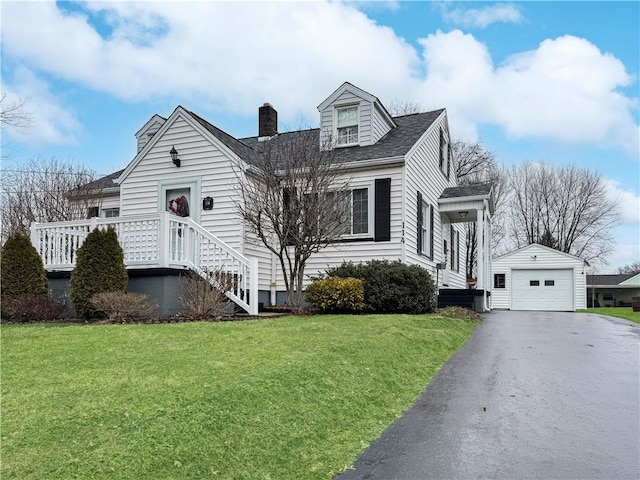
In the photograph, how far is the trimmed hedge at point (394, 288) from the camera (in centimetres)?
1135

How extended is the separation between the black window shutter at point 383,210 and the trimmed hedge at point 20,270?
8137 millimetres

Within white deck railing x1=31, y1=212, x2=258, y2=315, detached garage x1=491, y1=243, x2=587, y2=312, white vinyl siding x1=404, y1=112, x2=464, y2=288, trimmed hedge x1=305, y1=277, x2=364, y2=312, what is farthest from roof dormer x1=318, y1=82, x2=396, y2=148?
detached garage x1=491, y1=243, x2=587, y2=312

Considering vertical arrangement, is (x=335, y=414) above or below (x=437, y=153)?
below

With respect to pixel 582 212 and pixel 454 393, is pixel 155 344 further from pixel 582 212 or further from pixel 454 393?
pixel 582 212

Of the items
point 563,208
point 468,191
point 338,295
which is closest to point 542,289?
point 468,191

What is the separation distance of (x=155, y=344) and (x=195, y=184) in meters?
7.89

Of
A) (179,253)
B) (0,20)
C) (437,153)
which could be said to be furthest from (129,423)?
(437,153)

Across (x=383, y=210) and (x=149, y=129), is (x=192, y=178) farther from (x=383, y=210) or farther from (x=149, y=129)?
(x=149, y=129)

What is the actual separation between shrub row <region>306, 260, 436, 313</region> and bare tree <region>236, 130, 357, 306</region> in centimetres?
101

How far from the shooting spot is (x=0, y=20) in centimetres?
958

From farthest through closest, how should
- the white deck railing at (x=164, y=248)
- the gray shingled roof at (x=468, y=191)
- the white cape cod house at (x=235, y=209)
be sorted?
the gray shingled roof at (x=468, y=191) → the white cape cod house at (x=235, y=209) → the white deck railing at (x=164, y=248)

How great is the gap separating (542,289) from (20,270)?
25409 mm

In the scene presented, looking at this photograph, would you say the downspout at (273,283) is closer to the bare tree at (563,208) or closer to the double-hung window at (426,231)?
the double-hung window at (426,231)

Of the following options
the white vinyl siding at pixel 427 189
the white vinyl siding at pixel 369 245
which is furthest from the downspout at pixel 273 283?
the white vinyl siding at pixel 427 189
